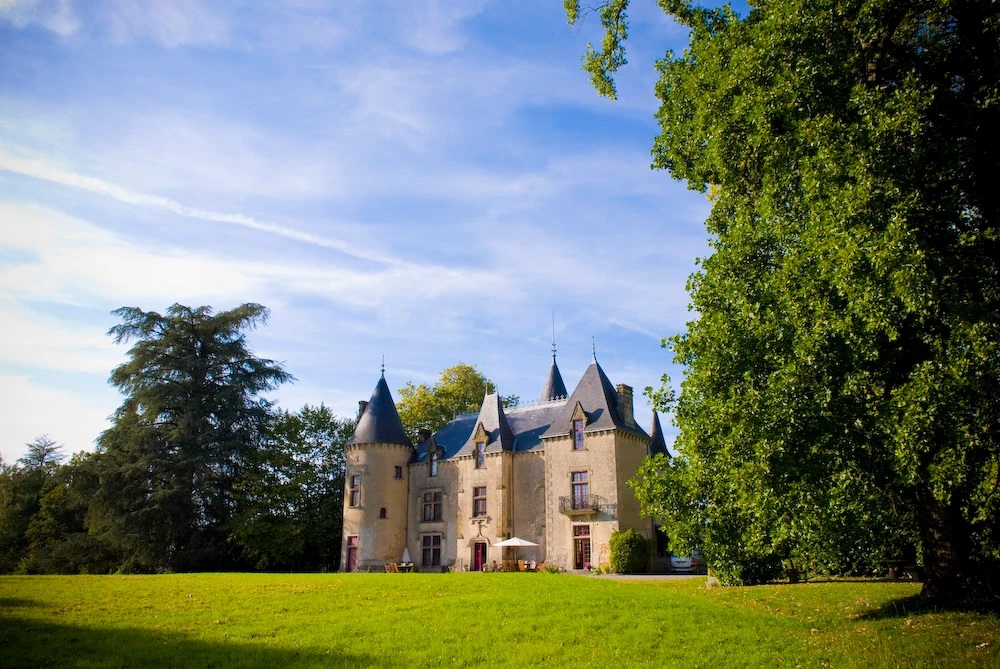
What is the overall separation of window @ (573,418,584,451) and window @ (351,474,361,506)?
11756 mm

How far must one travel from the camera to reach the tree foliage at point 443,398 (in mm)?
44700

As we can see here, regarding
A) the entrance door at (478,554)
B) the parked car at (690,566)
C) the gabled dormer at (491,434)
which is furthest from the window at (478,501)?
the parked car at (690,566)

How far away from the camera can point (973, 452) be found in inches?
335

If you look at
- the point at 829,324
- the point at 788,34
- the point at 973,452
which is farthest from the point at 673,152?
the point at 973,452

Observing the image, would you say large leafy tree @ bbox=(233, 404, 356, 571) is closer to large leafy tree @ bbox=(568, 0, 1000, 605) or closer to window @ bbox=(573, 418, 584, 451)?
window @ bbox=(573, 418, 584, 451)

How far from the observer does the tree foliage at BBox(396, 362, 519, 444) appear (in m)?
44.7

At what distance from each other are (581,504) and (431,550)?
9100mm

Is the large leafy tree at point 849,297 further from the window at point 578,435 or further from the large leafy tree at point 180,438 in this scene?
the large leafy tree at point 180,438

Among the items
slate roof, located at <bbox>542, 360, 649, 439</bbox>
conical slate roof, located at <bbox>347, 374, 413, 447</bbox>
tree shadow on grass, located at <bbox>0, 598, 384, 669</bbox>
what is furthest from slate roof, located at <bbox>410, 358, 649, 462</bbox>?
tree shadow on grass, located at <bbox>0, 598, 384, 669</bbox>

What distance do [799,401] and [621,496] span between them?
67.9ft

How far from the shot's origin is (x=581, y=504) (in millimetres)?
29453

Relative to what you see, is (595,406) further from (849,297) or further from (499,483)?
(849,297)

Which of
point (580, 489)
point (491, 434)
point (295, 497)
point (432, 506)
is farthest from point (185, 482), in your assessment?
point (580, 489)

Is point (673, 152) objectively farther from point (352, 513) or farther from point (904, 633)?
point (352, 513)
